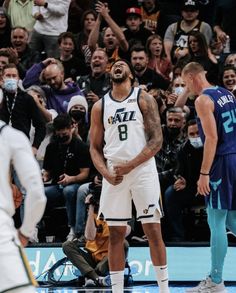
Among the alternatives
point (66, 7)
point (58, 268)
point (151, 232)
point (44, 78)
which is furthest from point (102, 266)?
point (66, 7)

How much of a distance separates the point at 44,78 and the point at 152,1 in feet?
10.1

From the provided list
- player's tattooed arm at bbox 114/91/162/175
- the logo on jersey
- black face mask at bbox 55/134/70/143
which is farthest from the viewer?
black face mask at bbox 55/134/70/143

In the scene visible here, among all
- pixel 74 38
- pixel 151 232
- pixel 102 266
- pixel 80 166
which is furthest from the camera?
pixel 74 38

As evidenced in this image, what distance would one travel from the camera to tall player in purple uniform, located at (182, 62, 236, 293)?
27.2 feet

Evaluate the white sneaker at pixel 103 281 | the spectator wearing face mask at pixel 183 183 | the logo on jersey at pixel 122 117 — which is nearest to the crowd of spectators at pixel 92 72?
the spectator wearing face mask at pixel 183 183

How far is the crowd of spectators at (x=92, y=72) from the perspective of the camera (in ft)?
35.4

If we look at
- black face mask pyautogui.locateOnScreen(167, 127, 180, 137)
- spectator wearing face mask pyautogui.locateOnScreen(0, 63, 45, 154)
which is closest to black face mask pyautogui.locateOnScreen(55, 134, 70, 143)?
spectator wearing face mask pyautogui.locateOnScreen(0, 63, 45, 154)

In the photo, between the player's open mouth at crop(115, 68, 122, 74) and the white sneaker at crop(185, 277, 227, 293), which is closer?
the player's open mouth at crop(115, 68, 122, 74)

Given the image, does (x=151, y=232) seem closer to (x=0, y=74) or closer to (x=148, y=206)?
(x=148, y=206)

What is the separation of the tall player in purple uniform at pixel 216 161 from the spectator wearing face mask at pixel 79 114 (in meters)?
3.17

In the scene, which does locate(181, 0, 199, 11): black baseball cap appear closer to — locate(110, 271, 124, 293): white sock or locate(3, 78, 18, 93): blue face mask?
locate(3, 78, 18, 93): blue face mask

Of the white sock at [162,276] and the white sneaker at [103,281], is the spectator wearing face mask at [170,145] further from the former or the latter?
the white sock at [162,276]

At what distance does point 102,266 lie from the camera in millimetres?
9523

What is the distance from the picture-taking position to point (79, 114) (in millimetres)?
11508
